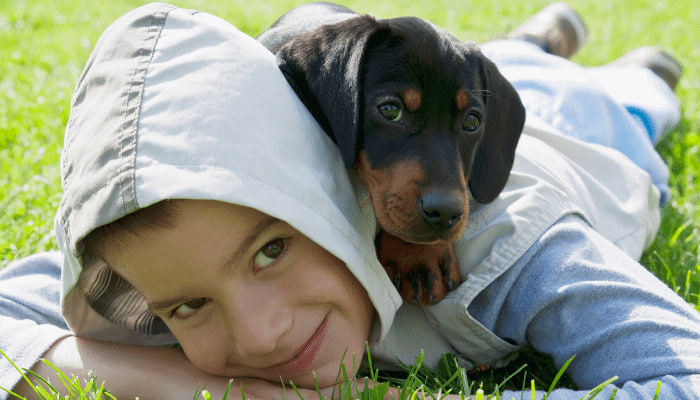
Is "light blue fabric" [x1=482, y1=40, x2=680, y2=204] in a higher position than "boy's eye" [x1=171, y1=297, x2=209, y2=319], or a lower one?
lower

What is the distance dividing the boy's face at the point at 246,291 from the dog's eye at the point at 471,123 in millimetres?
603

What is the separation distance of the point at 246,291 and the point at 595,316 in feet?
3.28

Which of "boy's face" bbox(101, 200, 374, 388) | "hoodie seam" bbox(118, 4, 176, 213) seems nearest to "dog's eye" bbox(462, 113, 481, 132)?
"boy's face" bbox(101, 200, 374, 388)

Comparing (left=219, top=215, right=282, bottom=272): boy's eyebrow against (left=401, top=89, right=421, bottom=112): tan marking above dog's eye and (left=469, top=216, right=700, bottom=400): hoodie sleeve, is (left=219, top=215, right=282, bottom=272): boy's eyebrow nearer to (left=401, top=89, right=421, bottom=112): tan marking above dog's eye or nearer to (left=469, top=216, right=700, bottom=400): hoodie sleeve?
(left=401, top=89, right=421, bottom=112): tan marking above dog's eye

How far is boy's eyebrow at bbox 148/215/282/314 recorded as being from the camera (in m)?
1.78

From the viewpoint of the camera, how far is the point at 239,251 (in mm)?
1790

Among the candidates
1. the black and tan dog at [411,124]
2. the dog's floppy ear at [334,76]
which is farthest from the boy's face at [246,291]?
the dog's floppy ear at [334,76]

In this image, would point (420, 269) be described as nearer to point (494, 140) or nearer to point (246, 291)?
point (494, 140)

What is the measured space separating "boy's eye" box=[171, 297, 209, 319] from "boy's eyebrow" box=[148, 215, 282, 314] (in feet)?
0.14

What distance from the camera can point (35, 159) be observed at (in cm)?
388

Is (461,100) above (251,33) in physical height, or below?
above

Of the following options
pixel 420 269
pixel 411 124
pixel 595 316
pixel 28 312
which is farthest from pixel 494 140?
pixel 28 312

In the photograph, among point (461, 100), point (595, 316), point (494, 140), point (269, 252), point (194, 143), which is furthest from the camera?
point (494, 140)

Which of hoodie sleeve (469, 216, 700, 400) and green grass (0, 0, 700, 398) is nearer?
hoodie sleeve (469, 216, 700, 400)
